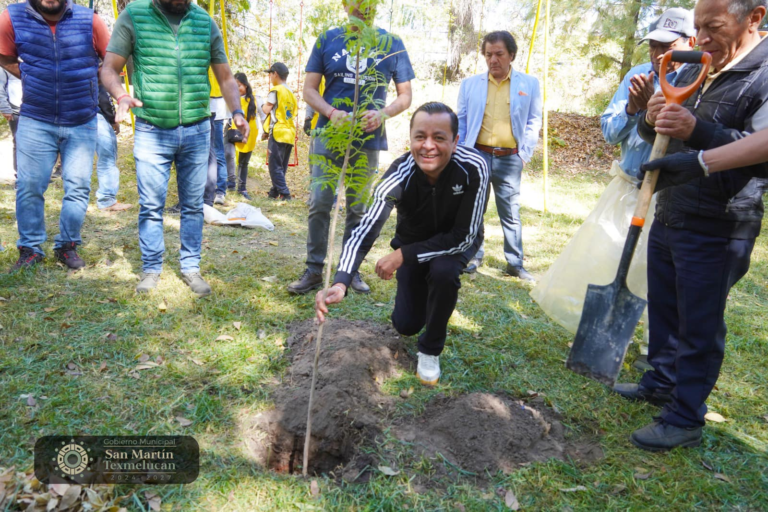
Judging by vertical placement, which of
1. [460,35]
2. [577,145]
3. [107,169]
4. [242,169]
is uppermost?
[460,35]

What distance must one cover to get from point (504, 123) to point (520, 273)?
4.78 ft

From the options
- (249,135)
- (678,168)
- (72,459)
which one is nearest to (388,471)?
(72,459)

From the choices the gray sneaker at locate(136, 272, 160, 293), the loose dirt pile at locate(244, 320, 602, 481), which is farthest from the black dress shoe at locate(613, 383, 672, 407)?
the gray sneaker at locate(136, 272, 160, 293)

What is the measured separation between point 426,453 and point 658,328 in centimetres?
151

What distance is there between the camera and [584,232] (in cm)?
359

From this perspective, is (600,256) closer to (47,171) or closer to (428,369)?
(428,369)

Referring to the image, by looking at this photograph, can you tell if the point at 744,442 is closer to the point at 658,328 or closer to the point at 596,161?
the point at 658,328

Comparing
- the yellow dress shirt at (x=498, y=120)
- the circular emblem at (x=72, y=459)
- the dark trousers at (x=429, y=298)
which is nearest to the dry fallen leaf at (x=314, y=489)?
the circular emblem at (x=72, y=459)

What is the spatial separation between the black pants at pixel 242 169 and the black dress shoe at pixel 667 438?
6866mm

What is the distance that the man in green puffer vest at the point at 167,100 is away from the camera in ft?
11.8

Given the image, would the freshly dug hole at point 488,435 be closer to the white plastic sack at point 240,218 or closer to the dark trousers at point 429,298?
the dark trousers at point 429,298

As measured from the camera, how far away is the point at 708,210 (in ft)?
7.70

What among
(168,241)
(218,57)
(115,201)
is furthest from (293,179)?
(218,57)

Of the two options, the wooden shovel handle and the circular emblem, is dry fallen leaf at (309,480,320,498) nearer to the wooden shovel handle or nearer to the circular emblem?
the circular emblem
